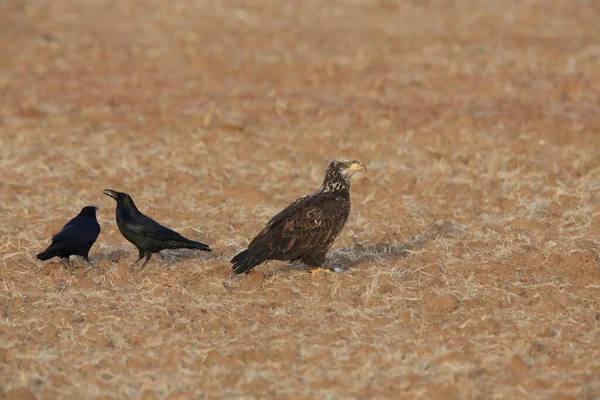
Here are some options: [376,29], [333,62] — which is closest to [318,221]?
[333,62]

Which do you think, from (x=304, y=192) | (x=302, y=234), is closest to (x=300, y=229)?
(x=302, y=234)

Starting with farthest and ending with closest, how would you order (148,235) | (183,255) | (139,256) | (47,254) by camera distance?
(183,255) → (139,256) → (148,235) → (47,254)

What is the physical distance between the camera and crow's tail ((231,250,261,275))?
894 centimetres

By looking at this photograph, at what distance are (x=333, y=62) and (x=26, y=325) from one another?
1321 centimetres

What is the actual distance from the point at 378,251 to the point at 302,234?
1.42m

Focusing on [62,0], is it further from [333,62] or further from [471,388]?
[471,388]

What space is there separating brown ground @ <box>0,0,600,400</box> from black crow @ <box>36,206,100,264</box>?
23cm

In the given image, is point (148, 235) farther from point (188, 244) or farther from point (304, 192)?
point (304, 192)

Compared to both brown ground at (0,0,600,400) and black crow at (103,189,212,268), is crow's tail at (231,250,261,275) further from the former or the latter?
black crow at (103,189,212,268)

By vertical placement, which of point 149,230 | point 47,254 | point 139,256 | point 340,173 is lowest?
point 139,256

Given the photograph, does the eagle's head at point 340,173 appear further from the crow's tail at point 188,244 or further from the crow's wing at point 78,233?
the crow's wing at point 78,233

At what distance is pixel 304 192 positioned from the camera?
1258 cm

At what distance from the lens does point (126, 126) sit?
51.2ft

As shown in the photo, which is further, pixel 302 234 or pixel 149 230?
pixel 149 230
